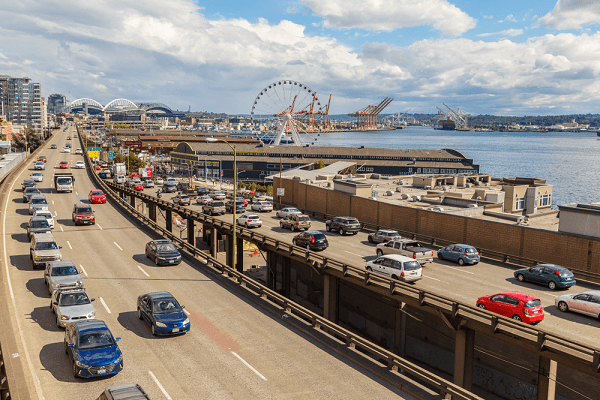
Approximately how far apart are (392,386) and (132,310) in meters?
13.8

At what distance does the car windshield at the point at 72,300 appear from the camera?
22.5 meters

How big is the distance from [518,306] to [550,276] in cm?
729

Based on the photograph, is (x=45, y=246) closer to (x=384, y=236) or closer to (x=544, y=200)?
(x=384, y=236)

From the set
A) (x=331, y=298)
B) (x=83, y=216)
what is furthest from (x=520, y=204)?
(x=83, y=216)

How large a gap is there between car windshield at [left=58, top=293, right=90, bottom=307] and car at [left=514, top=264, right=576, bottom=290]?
931 inches

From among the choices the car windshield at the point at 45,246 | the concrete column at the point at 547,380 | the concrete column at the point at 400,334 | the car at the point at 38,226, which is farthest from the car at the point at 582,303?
the car at the point at 38,226

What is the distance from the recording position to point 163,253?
112 feet

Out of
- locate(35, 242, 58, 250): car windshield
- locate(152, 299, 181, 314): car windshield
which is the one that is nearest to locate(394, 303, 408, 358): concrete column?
locate(152, 299, 181, 314): car windshield

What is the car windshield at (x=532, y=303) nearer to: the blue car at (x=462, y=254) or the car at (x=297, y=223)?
the blue car at (x=462, y=254)

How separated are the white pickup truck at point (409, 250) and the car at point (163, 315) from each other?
16225 millimetres

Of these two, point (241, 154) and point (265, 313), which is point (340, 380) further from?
point (241, 154)

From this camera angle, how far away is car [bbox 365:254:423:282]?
1112 inches

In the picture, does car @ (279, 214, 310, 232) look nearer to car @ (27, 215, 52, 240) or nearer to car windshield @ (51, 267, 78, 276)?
car @ (27, 215, 52, 240)

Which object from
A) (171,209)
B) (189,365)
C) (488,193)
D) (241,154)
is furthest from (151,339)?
(241,154)
